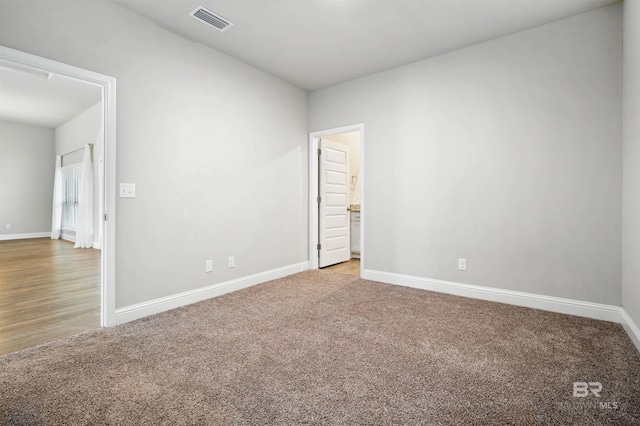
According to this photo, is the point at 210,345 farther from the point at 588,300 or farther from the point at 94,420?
the point at 588,300

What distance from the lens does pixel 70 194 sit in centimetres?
811

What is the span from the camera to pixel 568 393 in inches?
65.5

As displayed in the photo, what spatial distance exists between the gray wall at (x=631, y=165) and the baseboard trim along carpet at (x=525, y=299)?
0.13m

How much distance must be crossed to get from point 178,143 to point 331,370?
2554 mm

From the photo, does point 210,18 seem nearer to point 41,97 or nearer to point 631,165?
point 631,165

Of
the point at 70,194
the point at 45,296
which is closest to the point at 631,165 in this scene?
the point at 45,296

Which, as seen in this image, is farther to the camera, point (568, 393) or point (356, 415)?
point (568, 393)

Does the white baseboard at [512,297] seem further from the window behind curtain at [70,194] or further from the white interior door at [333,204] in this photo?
the window behind curtain at [70,194]

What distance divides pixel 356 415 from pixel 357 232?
14.9ft

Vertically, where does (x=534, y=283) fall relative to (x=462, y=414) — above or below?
above

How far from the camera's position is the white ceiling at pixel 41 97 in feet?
16.1

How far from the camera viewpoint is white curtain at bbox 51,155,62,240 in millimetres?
8180

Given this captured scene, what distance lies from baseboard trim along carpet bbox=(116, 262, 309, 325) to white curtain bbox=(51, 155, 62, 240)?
25.0 feet

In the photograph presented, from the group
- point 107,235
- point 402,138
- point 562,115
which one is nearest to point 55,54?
point 107,235
